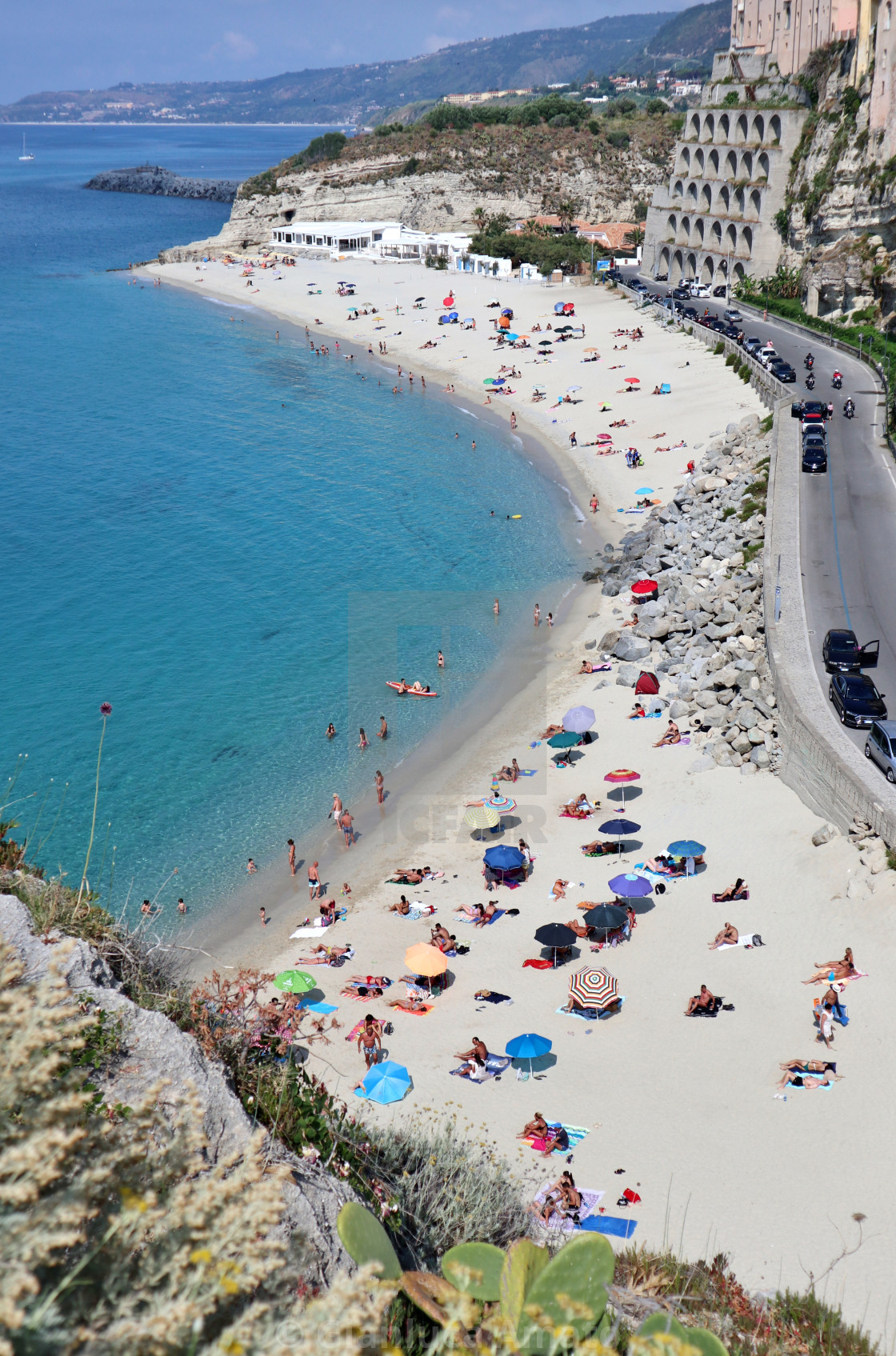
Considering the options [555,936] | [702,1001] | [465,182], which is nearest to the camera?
[702,1001]

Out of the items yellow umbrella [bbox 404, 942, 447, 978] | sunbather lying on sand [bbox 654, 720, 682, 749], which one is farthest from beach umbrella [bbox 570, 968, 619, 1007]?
sunbather lying on sand [bbox 654, 720, 682, 749]

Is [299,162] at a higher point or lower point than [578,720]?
higher

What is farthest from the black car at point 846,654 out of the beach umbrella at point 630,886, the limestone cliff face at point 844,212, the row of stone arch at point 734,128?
the row of stone arch at point 734,128

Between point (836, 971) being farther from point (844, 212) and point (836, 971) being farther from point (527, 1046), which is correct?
point (844, 212)

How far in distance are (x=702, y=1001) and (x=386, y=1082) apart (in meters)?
5.27

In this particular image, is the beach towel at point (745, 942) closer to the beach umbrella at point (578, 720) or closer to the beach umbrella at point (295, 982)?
the beach umbrella at point (295, 982)

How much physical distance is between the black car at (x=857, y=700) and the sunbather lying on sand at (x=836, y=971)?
20.4 ft

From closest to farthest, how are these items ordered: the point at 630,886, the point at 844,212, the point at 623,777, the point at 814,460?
the point at 630,886
the point at 623,777
the point at 814,460
the point at 844,212

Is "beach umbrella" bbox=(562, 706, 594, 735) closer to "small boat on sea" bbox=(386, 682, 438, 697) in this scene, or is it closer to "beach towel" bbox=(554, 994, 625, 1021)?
"small boat on sea" bbox=(386, 682, 438, 697)

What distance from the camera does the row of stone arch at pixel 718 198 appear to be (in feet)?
239

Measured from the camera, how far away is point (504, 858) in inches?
880

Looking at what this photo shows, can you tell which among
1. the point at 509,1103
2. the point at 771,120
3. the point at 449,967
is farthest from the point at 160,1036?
the point at 771,120

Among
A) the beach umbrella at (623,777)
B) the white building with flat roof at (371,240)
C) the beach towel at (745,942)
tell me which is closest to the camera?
the beach towel at (745,942)

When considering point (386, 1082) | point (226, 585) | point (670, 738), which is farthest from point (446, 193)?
point (386, 1082)
